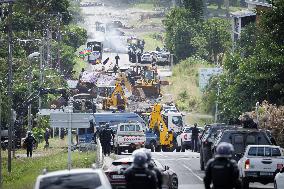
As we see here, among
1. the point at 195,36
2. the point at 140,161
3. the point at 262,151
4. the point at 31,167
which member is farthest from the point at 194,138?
the point at 195,36

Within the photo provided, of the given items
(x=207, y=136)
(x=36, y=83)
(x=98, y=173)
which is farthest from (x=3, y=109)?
(x=98, y=173)

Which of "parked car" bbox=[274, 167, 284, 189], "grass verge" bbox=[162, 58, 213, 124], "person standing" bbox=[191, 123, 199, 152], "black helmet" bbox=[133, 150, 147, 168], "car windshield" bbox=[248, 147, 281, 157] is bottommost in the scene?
"grass verge" bbox=[162, 58, 213, 124]

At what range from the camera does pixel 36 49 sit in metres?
126

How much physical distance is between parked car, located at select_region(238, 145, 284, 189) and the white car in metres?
15.2

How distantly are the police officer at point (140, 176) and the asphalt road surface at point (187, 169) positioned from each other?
1738 cm

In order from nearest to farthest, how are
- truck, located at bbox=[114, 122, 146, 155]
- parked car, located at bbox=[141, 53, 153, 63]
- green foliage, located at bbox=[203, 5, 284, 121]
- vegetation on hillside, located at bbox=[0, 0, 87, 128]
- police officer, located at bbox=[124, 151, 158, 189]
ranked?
police officer, located at bbox=[124, 151, 158, 189] < truck, located at bbox=[114, 122, 146, 155] < green foliage, located at bbox=[203, 5, 284, 121] < vegetation on hillside, located at bbox=[0, 0, 87, 128] < parked car, located at bbox=[141, 53, 153, 63]

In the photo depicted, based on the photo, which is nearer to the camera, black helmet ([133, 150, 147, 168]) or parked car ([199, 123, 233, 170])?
black helmet ([133, 150, 147, 168])

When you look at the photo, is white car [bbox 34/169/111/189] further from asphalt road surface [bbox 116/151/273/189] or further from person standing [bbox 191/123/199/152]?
person standing [bbox 191/123/199/152]

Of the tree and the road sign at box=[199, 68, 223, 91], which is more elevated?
the tree

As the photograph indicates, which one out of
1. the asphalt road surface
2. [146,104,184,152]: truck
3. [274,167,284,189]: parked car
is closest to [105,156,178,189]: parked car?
[274,167,284,189]: parked car

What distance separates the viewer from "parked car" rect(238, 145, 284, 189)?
39.9 meters

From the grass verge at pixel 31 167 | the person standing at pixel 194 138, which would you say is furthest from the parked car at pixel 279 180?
the person standing at pixel 194 138

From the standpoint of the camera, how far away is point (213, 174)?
24109mm

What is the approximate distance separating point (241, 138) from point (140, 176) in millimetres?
19439
